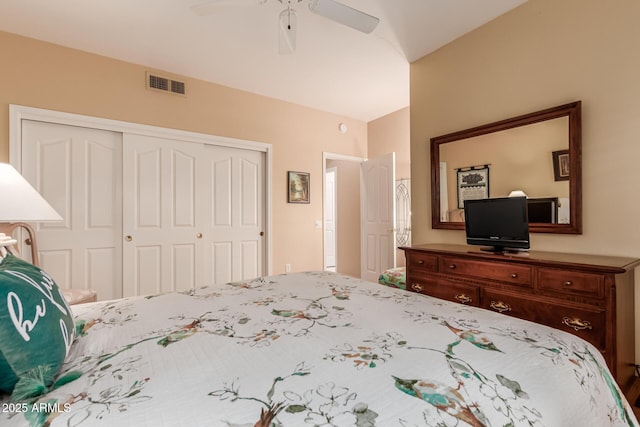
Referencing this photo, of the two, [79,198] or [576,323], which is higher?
[79,198]

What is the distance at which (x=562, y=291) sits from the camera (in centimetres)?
166

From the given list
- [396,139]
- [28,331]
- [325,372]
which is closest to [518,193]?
[325,372]

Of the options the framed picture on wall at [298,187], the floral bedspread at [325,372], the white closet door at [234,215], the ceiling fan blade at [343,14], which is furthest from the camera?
the framed picture on wall at [298,187]

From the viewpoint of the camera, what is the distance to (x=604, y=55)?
6.11 feet

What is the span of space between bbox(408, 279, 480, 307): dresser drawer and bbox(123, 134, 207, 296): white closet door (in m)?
2.41

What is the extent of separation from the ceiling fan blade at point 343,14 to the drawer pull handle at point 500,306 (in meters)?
2.01

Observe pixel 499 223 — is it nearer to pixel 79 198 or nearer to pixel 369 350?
pixel 369 350

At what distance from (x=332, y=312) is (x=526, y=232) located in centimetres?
155

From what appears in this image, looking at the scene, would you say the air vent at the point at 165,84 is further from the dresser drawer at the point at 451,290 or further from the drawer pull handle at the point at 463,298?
the drawer pull handle at the point at 463,298

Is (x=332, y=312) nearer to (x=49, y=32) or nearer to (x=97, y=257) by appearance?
(x=97, y=257)

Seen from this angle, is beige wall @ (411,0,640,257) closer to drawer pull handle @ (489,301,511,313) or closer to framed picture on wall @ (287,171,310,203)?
drawer pull handle @ (489,301,511,313)

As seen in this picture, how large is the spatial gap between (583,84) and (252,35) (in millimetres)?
2501

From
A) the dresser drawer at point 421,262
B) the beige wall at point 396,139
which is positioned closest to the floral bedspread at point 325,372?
the dresser drawer at point 421,262

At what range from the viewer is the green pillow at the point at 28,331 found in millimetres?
595
